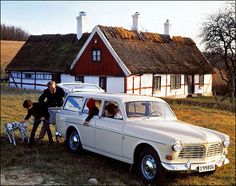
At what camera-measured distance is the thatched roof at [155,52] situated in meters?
28.8

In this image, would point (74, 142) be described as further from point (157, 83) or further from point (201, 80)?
point (201, 80)

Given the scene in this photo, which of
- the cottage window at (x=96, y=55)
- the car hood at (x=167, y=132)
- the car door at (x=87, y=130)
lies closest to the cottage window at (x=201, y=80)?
the cottage window at (x=96, y=55)

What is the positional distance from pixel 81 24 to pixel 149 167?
2709 centimetres

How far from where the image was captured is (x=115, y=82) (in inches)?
1126

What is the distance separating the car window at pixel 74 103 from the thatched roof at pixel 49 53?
2188 cm

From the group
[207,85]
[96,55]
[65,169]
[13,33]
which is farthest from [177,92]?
[13,33]

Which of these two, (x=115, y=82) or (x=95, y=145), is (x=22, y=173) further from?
(x=115, y=82)

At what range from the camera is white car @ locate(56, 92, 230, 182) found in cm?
706

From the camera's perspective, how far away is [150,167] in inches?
287

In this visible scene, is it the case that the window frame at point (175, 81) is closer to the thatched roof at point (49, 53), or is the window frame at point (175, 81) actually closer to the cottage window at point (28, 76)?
the thatched roof at point (49, 53)

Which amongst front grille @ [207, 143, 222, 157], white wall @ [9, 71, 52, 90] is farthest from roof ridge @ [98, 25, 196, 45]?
front grille @ [207, 143, 222, 157]

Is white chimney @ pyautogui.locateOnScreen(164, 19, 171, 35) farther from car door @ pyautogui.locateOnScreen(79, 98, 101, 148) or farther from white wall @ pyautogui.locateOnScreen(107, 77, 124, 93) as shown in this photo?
car door @ pyautogui.locateOnScreen(79, 98, 101, 148)

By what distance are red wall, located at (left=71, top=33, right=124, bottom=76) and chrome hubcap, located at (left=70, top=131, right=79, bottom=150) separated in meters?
18.5

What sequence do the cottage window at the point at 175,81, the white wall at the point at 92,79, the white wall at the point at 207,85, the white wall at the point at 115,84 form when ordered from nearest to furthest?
the white wall at the point at 115,84 < the white wall at the point at 92,79 < the cottage window at the point at 175,81 < the white wall at the point at 207,85
